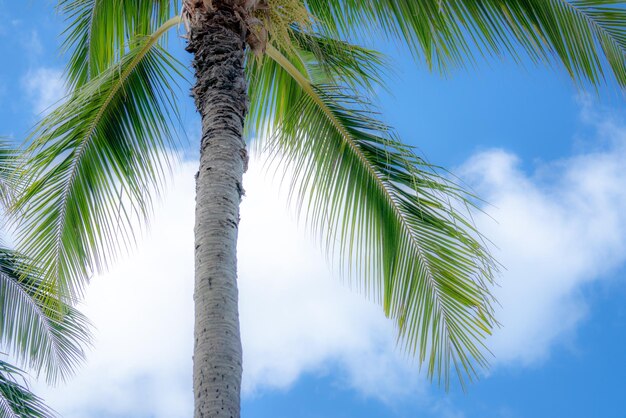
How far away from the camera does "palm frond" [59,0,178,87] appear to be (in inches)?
299

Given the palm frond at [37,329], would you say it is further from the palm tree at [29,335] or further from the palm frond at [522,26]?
the palm frond at [522,26]

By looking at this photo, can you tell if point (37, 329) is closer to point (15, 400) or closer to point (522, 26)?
point (15, 400)

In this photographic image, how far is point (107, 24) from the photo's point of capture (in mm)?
7668

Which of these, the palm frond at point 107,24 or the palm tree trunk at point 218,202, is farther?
the palm frond at point 107,24

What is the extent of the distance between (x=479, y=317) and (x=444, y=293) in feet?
1.05

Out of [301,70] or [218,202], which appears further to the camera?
[301,70]

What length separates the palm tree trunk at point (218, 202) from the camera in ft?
13.1

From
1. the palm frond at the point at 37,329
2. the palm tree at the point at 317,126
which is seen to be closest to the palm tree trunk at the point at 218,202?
the palm tree at the point at 317,126

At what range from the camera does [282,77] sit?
7.53 metres

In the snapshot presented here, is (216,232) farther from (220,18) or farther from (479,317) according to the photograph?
(479,317)

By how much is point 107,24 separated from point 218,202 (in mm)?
3434

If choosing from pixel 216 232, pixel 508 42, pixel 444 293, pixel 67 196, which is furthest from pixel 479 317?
pixel 67 196

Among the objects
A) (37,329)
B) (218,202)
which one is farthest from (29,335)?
(218,202)

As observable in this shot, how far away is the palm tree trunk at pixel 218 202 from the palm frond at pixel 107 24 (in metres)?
1.74
